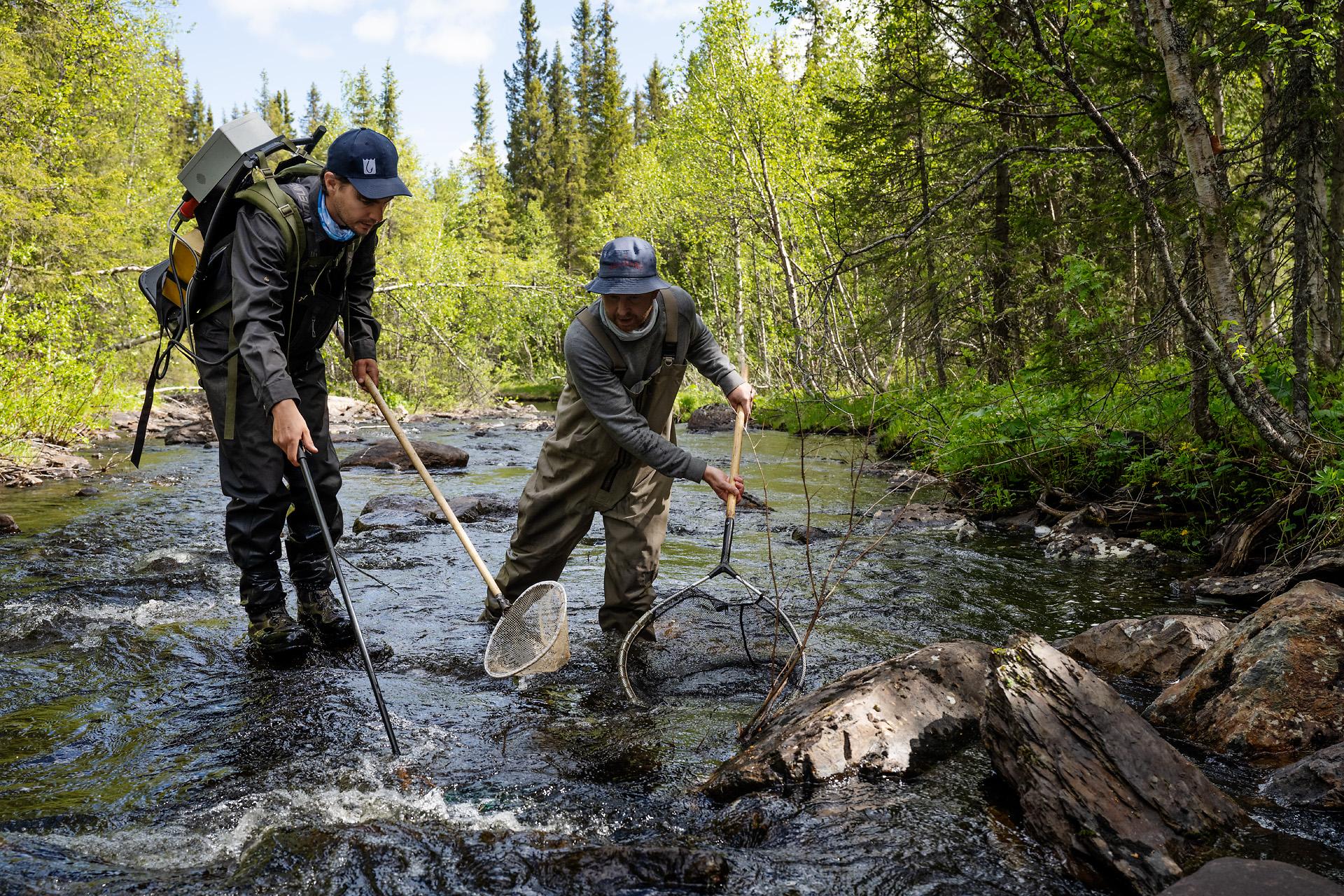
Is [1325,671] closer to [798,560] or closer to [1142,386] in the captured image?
[798,560]

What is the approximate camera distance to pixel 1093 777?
2859mm

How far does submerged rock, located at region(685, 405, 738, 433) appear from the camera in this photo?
2067cm

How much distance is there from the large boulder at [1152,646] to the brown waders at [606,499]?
2.34 meters

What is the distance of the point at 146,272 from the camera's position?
4641 millimetres

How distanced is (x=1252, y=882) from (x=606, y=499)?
3335mm

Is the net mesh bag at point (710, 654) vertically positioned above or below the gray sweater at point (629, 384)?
below

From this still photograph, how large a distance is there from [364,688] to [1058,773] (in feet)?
10.3

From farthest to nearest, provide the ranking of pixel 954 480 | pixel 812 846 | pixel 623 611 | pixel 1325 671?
1. pixel 954 480
2. pixel 623 611
3. pixel 1325 671
4. pixel 812 846

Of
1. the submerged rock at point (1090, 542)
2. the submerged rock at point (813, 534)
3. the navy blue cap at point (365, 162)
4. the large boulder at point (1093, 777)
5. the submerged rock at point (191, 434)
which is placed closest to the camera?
the large boulder at point (1093, 777)

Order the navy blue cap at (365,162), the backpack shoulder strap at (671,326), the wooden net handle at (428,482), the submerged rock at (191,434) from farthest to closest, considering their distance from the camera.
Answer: the submerged rock at (191,434), the wooden net handle at (428,482), the backpack shoulder strap at (671,326), the navy blue cap at (365,162)

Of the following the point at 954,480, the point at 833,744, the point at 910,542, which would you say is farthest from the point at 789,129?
the point at 833,744

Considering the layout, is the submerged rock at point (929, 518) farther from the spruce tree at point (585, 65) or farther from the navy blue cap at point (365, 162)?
the spruce tree at point (585, 65)

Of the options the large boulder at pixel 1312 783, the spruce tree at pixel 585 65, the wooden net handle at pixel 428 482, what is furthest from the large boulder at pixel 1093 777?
the spruce tree at pixel 585 65

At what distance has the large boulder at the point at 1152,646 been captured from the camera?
4324 millimetres
